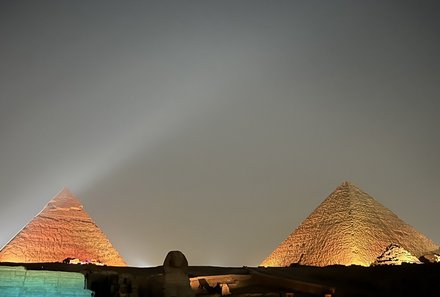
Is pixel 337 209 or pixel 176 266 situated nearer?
pixel 176 266

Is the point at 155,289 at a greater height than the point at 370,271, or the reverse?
the point at 370,271

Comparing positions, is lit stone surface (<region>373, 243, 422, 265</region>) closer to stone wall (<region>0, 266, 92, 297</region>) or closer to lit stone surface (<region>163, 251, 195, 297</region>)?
lit stone surface (<region>163, 251, 195, 297</region>)

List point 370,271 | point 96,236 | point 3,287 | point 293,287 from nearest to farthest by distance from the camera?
point 3,287
point 293,287
point 370,271
point 96,236

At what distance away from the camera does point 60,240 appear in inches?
1211

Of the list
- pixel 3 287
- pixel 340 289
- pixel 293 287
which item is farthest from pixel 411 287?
pixel 3 287

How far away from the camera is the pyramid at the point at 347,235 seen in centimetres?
3003

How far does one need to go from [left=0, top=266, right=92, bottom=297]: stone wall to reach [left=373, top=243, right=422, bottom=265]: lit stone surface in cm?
1670

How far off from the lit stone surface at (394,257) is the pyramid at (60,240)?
1243cm

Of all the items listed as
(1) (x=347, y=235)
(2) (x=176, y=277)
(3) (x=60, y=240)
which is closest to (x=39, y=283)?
(2) (x=176, y=277)

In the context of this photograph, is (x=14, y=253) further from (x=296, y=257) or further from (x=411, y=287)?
(x=411, y=287)

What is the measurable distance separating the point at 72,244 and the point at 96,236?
1.26m

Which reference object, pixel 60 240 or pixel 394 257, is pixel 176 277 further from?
pixel 60 240

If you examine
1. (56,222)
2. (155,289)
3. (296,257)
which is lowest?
(155,289)

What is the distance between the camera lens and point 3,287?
1312cm
